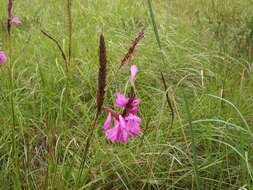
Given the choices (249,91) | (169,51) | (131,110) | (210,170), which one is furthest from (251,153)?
(169,51)

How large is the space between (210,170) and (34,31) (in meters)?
1.95

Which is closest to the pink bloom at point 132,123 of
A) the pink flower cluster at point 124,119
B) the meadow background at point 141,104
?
the pink flower cluster at point 124,119

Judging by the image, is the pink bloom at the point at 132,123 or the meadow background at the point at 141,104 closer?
the pink bloom at the point at 132,123

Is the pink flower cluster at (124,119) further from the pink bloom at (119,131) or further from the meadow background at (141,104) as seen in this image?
the meadow background at (141,104)

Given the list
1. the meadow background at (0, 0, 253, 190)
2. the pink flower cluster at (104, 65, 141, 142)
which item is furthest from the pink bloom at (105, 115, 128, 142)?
the meadow background at (0, 0, 253, 190)

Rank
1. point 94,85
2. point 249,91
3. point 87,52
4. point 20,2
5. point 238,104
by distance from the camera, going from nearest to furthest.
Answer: point 238,104 < point 249,91 < point 94,85 < point 87,52 < point 20,2

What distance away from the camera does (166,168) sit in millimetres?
1217

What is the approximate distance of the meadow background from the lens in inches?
44.3

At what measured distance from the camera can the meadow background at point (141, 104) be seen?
112cm

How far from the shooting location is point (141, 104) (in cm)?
164

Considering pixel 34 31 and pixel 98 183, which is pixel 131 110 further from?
pixel 34 31

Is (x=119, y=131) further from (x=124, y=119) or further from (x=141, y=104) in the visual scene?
(x=141, y=104)

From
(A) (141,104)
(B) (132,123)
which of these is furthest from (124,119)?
(A) (141,104)

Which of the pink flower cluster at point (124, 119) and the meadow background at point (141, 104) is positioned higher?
the pink flower cluster at point (124, 119)
